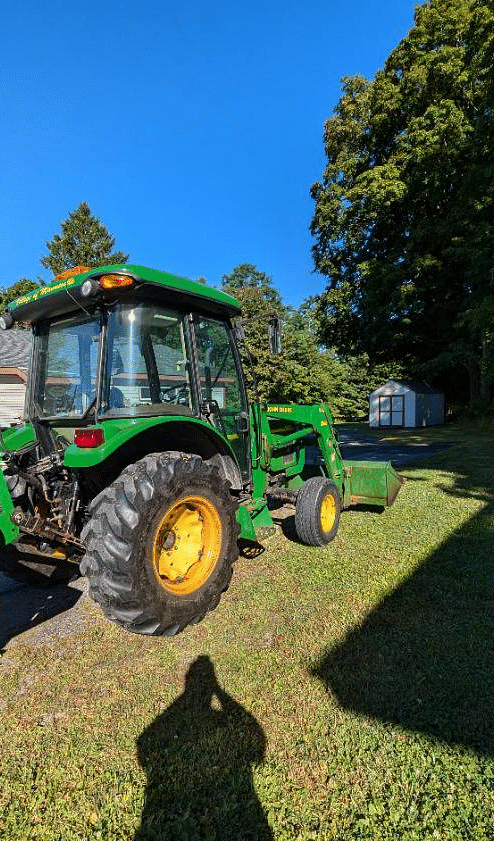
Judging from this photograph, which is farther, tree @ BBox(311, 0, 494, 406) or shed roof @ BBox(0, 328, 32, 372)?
tree @ BBox(311, 0, 494, 406)

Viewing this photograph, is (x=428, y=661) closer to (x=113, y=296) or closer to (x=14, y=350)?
(x=113, y=296)

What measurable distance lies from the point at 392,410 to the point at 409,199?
12.2 meters

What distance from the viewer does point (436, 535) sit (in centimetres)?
559

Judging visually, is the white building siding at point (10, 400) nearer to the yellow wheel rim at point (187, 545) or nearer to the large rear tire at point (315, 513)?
the large rear tire at point (315, 513)

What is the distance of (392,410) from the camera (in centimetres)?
2988

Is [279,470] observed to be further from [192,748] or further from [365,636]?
[192,748]

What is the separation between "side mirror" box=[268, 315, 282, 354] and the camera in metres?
4.57

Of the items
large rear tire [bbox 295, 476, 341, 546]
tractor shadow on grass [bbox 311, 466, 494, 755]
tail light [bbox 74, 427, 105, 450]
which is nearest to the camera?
tractor shadow on grass [bbox 311, 466, 494, 755]

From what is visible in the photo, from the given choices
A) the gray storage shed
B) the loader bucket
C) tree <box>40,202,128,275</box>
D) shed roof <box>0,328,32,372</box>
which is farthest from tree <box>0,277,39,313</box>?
the loader bucket

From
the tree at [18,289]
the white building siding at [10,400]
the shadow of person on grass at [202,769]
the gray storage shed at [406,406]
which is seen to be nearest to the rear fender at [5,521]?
the shadow of person on grass at [202,769]

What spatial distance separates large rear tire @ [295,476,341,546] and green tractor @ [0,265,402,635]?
2.21 feet

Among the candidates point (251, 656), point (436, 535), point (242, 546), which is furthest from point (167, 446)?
point (436, 535)

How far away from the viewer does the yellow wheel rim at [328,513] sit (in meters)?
5.41

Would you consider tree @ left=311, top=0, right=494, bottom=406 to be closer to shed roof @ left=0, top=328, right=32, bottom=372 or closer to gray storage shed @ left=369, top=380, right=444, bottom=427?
gray storage shed @ left=369, top=380, right=444, bottom=427
